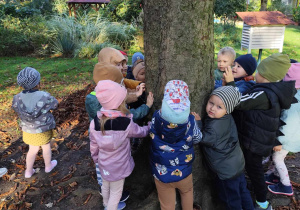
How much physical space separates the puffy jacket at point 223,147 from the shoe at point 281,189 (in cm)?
93

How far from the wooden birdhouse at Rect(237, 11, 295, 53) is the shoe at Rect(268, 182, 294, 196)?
628 cm

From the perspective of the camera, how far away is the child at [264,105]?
259 cm

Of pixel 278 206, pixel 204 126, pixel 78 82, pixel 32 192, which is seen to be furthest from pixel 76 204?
pixel 78 82

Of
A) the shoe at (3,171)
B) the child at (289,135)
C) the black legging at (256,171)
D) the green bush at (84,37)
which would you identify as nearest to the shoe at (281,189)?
the child at (289,135)

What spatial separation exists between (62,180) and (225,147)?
7.96ft

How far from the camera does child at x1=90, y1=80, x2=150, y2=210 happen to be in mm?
2361

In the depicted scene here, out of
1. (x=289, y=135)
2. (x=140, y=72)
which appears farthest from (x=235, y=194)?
(x=140, y=72)

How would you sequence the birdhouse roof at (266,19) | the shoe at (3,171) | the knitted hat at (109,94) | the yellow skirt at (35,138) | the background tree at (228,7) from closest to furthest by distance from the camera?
the knitted hat at (109,94), the yellow skirt at (35,138), the shoe at (3,171), the birdhouse roof at (266,19), the background tree at (228,7)

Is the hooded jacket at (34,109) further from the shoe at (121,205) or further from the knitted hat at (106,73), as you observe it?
the shoe at (121,205)

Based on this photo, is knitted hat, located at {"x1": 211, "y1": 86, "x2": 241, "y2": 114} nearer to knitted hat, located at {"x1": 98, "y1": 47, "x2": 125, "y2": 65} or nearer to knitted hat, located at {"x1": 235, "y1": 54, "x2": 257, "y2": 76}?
knitted hat, located at {"x1": 235, "y1": 54, "x2": 257, "y2": 76}

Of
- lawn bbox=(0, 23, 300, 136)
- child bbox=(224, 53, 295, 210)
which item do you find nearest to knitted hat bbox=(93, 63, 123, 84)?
child bbox=(224, 53, 295, 210)

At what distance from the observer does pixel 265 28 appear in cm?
816

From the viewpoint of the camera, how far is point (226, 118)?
251 cm

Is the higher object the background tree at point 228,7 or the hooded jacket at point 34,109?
the background tree at point 228,7
